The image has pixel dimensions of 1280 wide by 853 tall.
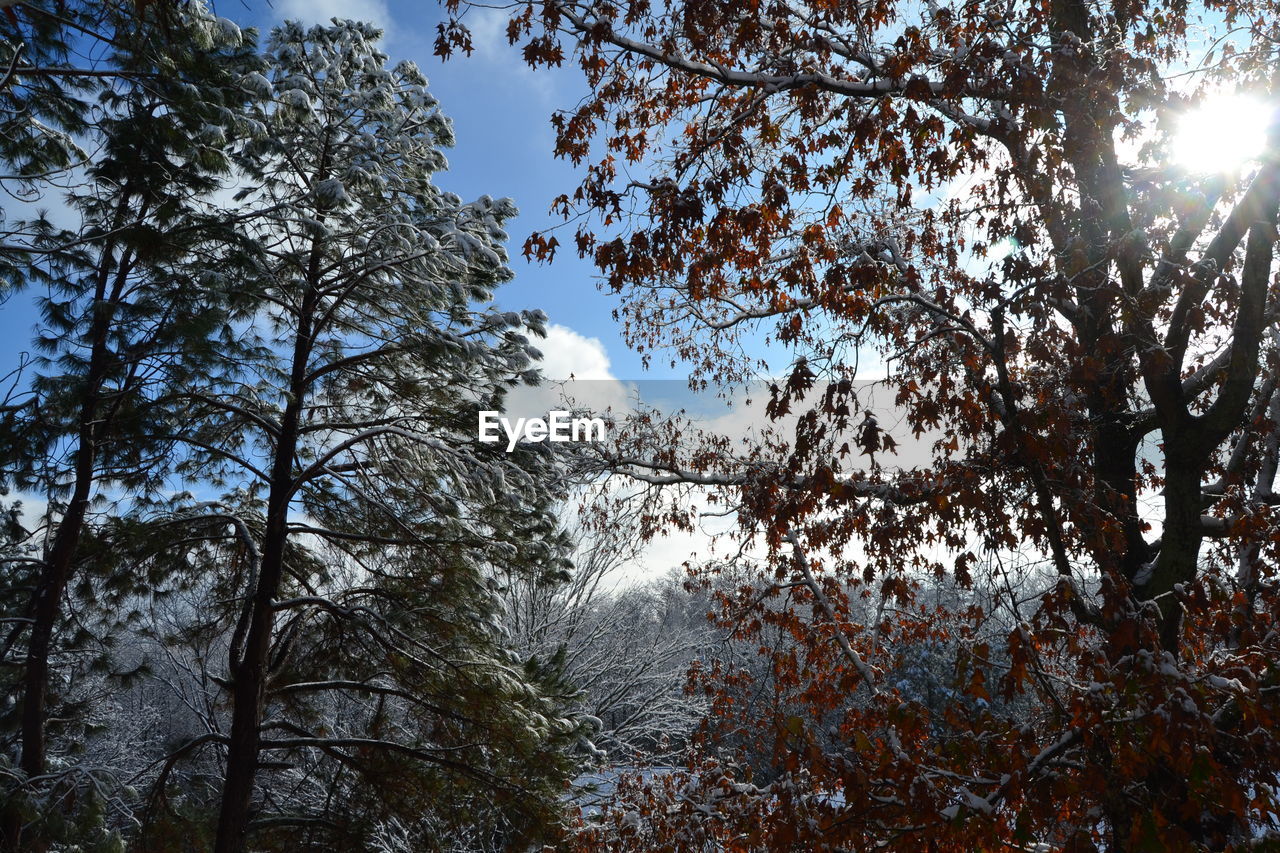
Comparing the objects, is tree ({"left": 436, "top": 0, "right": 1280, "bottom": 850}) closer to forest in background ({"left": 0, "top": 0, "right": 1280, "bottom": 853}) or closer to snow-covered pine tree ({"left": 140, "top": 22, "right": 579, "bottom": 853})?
forest in background ({"left": 0, "top": 0, "right": 1280, "bottom": 853})

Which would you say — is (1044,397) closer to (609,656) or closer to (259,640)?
(259,640)

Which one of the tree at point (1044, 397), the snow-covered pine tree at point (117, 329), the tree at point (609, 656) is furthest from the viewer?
the tree at point (609, 656)

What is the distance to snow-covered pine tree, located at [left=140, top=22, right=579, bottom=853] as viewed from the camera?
9047mm

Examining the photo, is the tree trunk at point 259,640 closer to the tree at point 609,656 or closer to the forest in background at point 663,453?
the forest in background at point 663,453

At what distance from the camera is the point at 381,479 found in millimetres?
9633

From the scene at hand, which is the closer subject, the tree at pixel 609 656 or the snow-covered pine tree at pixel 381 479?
the snow-covered pine tree at pixel 381 479

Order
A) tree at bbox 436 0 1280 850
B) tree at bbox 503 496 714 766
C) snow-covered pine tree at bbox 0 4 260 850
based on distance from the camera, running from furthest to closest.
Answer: tree at bbox 503 496 714 766 → snow-covered pine tree at bbox 0 4 260 850 → tree at bbox 436 0 1280 850

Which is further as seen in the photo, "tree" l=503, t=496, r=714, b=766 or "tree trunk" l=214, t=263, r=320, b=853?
"tree" l=503, t=496, r=714, b=766

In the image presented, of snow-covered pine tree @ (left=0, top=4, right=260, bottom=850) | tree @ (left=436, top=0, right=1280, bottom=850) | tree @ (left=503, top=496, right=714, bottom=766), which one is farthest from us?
tree @ (left=503, top=496, right=714, bottom=766)

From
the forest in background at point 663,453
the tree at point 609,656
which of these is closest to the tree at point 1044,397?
the forest in background at point 663,453

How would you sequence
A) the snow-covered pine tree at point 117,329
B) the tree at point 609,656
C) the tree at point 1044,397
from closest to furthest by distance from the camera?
the tree at point 1044,397 → the snow-covered pine tree at point 117,329 → the tree at point 609,656

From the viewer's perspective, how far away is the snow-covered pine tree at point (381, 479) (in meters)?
9.05

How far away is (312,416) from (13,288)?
13.9 feet

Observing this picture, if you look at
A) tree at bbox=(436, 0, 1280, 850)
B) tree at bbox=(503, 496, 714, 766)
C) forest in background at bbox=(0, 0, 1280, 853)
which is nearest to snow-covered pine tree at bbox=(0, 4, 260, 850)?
forest in background at bbox=(0, 0, 1280, 853)
